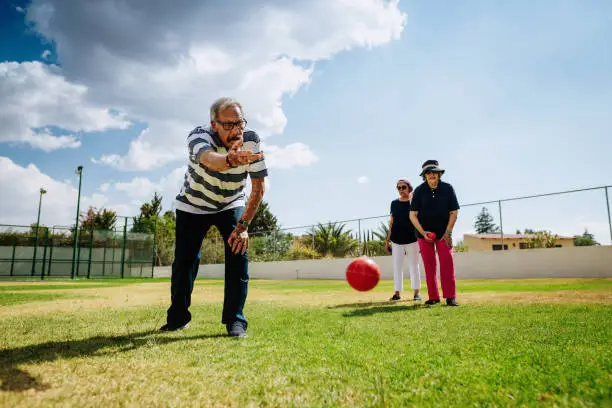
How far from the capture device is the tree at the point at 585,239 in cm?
1458

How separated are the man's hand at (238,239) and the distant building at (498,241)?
1513 centimetres

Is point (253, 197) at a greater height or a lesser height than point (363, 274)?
greater

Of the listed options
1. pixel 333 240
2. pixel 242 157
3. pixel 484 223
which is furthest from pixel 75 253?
pixel 242 157

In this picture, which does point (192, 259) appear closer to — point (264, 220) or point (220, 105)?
point (220, 105)

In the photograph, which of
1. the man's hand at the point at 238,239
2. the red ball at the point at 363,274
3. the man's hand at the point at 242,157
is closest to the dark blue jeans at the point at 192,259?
the man's hand at the point at 238,239

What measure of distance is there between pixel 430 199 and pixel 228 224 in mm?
3682

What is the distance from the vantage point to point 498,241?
17.3 m

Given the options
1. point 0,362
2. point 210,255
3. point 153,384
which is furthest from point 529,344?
point 210,255

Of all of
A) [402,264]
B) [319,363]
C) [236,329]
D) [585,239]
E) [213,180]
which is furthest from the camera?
[585,239]

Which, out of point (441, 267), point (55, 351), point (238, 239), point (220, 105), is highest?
point (220, 105)

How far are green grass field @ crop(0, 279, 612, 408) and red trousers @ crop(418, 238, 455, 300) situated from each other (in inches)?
63.0

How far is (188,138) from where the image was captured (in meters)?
3.58

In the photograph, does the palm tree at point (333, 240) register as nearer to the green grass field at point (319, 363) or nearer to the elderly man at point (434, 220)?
the elderly man at point (434, 220)

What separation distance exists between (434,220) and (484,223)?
42.9ft
